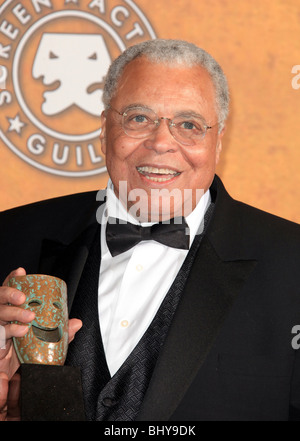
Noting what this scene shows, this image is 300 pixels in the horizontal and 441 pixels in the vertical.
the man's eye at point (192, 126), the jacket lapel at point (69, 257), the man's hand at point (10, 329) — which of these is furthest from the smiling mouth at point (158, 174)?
the man's hand at point (10, 329)

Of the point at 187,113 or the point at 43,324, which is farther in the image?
the point at 187,113

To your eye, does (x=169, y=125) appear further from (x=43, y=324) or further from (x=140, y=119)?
(x=43, y=324)

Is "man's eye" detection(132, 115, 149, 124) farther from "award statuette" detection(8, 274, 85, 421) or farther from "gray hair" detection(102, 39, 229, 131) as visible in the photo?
"award statuette" detection(8, 274, 85, 421)

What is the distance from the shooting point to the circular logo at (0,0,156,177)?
2.31m

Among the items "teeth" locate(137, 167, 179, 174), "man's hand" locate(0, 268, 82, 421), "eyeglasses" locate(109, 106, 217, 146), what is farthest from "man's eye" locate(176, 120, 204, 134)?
"man's hand" locate(0, 268, 82, 421)

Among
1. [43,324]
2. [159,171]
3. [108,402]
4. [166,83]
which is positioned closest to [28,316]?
[43,324]

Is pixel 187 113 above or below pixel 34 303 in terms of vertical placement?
above

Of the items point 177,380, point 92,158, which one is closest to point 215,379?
point 177,380

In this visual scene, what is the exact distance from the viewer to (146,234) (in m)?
1.71

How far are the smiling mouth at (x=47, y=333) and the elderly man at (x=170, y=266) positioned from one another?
0.30ft

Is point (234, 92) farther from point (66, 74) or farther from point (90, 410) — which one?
point (90, 410)

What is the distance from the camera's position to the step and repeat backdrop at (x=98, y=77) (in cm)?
232

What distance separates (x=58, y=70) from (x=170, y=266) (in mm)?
920

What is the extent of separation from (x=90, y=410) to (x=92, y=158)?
101 centimetres
